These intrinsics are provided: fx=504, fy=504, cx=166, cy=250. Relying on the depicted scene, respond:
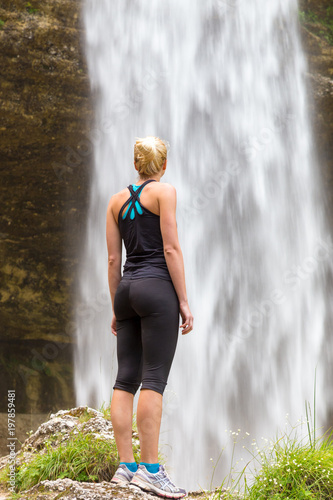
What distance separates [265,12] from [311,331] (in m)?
5.89

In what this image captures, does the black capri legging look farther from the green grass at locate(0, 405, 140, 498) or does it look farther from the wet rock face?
the wet rock face

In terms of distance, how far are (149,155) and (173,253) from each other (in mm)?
573

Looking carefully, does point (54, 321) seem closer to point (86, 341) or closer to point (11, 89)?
point (86, 341)

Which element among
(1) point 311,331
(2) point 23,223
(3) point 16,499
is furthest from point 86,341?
(3) point 16,499

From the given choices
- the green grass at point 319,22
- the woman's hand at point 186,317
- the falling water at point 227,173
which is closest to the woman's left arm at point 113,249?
the woman's hand at point 186,317

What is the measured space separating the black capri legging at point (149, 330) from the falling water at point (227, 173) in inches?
227

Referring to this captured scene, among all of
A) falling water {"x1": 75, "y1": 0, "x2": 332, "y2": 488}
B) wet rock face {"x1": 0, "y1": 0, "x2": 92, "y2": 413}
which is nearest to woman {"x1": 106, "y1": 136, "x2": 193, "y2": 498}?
falling water {"x1": 75, "y1": 0, "x2": 332, "y2": 488}

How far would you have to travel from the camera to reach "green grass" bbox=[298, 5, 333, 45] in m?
9.21

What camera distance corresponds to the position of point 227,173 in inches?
355

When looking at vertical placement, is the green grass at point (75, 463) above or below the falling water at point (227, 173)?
below

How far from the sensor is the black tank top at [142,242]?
2756 millimetres

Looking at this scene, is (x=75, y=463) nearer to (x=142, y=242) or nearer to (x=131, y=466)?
(x=131, y=466)

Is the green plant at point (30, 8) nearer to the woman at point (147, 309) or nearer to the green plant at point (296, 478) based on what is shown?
the woman at point (147, 309)

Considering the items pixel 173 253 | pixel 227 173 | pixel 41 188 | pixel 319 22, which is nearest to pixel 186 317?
pixel 173 253
